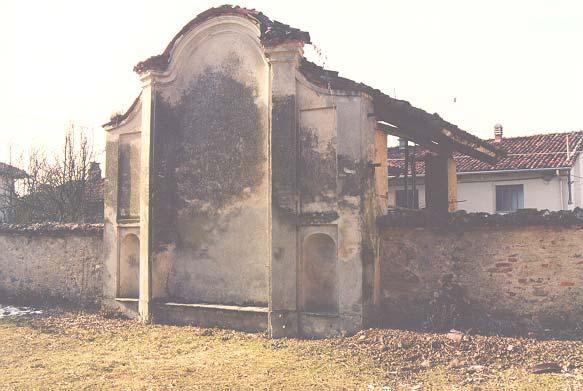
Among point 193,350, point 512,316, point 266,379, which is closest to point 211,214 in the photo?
point 193,350

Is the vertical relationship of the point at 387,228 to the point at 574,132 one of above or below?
below

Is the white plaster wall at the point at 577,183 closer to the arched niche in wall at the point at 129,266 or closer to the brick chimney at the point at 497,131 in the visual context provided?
the brick chimney at the point at 497,131

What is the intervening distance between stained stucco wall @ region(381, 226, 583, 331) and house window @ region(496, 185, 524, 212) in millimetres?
14904

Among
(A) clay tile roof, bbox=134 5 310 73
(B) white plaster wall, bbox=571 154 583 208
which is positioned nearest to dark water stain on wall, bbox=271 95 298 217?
(A) clay tile roof, bbox=134 5 310 73

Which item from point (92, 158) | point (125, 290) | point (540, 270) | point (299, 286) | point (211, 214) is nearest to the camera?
point (540, 270)

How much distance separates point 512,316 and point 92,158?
2026 centimetres

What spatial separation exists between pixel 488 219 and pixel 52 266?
1141 centimetres

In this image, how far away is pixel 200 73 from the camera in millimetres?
11641

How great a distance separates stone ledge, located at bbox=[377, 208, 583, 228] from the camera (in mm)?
8797

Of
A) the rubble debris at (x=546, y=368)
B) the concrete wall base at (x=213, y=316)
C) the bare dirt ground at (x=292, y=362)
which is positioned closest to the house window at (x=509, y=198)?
the bare dirt ground at (x=292, y=362)

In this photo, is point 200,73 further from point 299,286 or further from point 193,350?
point 193,350

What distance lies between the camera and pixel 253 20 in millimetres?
10742

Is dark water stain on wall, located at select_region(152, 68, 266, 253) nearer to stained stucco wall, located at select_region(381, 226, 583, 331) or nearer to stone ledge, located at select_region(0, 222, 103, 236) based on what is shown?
stone ledge, located at select_region(0, 222, 103, 236)

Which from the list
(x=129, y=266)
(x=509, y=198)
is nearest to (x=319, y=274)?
(x=129, y=266)
